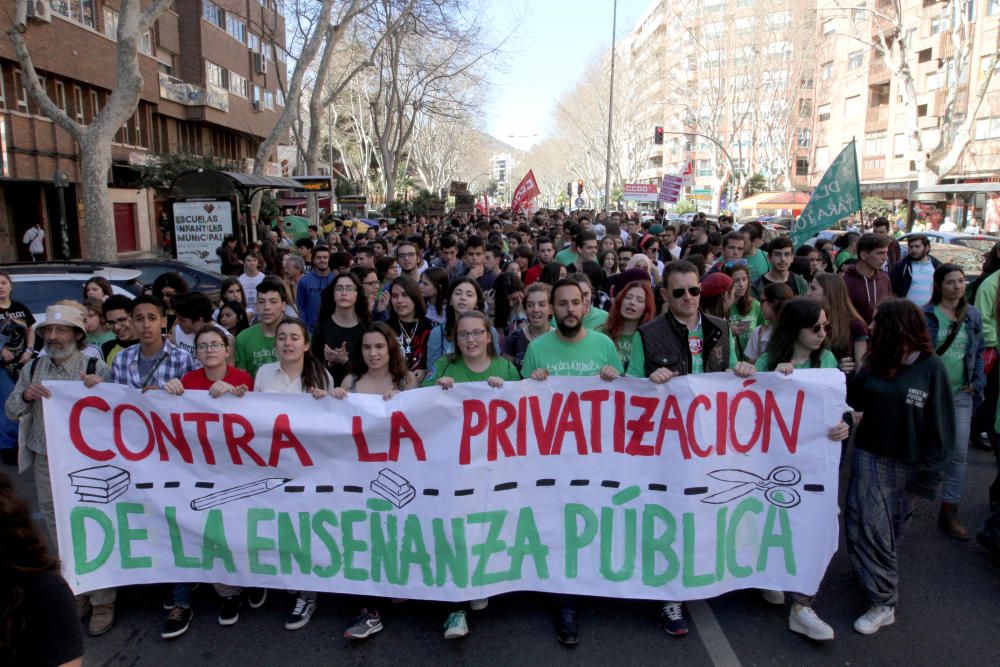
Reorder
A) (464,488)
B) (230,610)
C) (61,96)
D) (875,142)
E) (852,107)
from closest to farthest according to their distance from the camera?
(464,488) → (230,610) → (61,96) → (875,142) → (852,107)

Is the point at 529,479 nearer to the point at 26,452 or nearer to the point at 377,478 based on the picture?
the point at 377,478

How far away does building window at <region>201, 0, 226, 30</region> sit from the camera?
3534 cm

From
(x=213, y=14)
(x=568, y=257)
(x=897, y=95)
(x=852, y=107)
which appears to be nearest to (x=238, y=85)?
(x=213, y=14)

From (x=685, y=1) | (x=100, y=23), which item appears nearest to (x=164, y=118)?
(x=100, y=23)

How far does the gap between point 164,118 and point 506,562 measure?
35.2 m

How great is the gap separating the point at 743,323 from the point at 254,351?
356cm

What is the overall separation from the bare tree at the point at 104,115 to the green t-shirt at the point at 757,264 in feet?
37.3

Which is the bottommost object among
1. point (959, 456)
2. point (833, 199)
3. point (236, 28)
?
point (959, 456)

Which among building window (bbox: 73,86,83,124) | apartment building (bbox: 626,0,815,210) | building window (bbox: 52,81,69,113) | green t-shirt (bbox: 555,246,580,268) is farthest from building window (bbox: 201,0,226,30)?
green t-shirt (bbox: 555,246,580,268)

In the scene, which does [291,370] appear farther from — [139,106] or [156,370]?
[139,106]

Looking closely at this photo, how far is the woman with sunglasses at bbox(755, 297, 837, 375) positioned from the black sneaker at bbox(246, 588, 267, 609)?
2.90m

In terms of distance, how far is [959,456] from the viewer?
467cm

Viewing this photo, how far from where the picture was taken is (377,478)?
12.3 feet

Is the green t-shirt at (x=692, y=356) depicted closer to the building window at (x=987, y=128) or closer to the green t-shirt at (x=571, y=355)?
the green t-shirt at (x=571, y=355)
